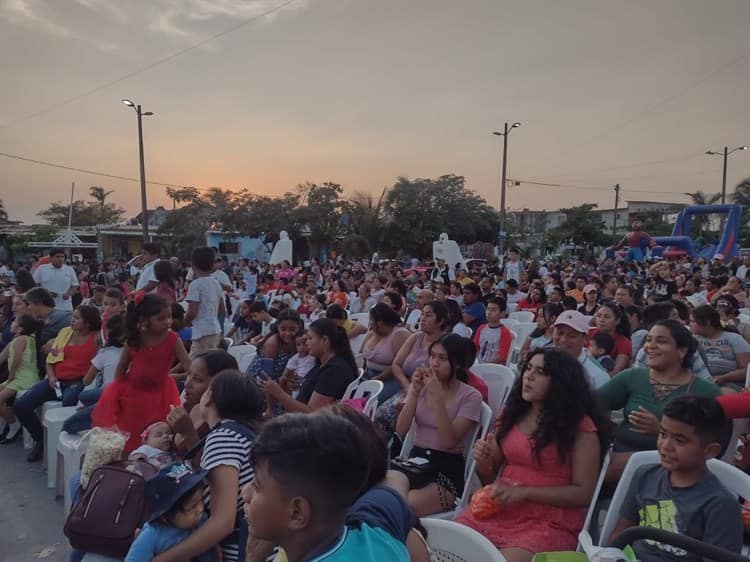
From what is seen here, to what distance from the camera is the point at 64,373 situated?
5059 mm

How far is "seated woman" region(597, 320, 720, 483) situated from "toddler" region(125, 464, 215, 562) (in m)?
2.03

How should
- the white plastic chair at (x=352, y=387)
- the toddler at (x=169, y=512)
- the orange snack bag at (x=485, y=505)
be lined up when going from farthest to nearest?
the white plastic chair at (x=352, y=387), the orange snack bag at (x=485, y=505), the toddler at (x=169, y=512)

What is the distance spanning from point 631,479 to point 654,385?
76 cm

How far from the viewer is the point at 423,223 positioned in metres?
32.4

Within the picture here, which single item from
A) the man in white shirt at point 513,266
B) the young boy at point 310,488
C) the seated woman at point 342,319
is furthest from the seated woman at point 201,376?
the man in white shirt at point 513,266

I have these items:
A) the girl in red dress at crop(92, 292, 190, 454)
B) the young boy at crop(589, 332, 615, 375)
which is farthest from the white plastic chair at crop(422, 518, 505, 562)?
the young boy at crop(589, 332, 615, 375)

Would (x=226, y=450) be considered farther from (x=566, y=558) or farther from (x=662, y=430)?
(x=662, y=430)

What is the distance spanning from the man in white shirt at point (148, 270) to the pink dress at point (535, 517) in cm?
474

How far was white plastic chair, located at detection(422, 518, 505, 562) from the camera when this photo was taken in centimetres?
190

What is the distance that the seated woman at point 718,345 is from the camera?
4520 millimetres

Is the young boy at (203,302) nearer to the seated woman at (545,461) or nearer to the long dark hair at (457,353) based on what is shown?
the long dark hair at (457,353)

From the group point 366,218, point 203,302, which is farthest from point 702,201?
point 203,302

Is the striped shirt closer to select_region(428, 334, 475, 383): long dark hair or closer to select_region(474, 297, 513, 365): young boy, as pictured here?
select_region(428, 334, 475, 383): long dark hair

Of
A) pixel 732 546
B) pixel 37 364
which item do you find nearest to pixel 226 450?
pixel 732 546
